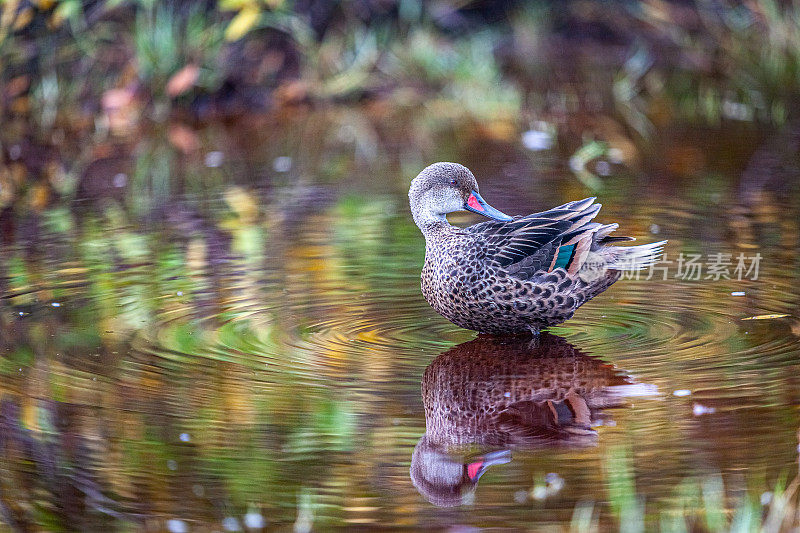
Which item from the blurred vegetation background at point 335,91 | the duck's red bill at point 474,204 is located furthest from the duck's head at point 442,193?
the blurred vegetation background at point 335,91

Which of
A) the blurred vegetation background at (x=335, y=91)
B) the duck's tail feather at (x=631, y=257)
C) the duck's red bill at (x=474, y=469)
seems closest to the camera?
the duck's red bill at (x=474, y=469)

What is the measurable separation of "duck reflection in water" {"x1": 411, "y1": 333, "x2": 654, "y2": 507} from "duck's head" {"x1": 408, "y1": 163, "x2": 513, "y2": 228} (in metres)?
0.66

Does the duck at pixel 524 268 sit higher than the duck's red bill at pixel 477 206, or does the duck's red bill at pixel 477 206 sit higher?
the duck's red bill at pixel 477 206

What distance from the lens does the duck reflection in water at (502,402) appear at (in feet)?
12.6

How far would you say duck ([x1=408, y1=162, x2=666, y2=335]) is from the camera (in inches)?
202

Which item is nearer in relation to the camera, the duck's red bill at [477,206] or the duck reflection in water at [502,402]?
the duck reflection in water at [502,402]

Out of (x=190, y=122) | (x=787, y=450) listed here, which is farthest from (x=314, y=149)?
(x=787, y=450)

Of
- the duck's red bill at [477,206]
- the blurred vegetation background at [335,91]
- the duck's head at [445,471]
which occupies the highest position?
the blurred vegetation background at [335,91]

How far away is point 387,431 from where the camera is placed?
4.12m

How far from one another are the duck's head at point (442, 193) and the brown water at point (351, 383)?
0.41 m

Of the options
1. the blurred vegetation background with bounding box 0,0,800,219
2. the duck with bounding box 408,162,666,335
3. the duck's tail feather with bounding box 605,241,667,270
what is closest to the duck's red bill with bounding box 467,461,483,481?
the duck with bounding box 408,162,666,335

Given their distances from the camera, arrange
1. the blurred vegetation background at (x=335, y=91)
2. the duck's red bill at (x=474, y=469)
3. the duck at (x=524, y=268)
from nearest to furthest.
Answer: the duck's red bill at (x=474, y=469)
the duck at (x=524, y=268)
the blurred vegetation background at (x=335, y=91)

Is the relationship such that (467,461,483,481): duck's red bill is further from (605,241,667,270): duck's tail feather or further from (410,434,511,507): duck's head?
(605,241,667,270): duck's tail feather

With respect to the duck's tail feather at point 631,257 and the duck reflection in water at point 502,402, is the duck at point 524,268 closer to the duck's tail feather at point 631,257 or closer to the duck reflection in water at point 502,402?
the duck's tail feather at point 631,257
